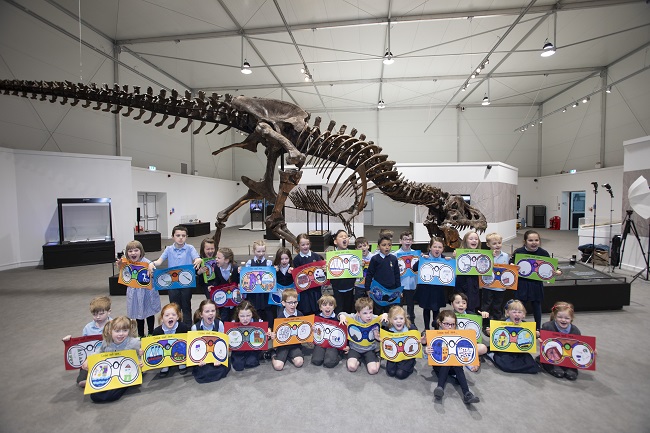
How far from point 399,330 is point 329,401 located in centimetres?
103

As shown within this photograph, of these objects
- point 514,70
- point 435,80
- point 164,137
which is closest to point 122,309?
point 164,137

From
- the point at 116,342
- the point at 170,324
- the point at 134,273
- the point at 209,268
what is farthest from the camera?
the point at 209,268

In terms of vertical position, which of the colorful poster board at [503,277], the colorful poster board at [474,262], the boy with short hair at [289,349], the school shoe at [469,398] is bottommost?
the school shoe at [469,398]

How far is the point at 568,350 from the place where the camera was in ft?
11.2

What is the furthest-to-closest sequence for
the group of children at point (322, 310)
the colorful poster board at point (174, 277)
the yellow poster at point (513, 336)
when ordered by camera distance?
the colorful poster board at point (174, 277)
the yellow poster at point (513, 336)
the group of children at point (322, 310)

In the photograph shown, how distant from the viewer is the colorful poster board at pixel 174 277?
4086 mm

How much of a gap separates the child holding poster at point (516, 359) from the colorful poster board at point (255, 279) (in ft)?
9.46

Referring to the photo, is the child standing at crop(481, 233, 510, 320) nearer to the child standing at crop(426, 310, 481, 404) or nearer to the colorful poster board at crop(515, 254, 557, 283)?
the colorful poster board at crop(515, 254, 557, 283)

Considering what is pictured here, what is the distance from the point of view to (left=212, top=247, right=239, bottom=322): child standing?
428 cm

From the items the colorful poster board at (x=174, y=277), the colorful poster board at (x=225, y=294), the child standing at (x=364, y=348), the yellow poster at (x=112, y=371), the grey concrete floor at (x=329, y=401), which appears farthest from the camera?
the colorful poster board at (x=225, y=294)

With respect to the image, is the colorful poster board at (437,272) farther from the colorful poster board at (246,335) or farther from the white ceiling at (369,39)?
the white ceiling at (369,39)

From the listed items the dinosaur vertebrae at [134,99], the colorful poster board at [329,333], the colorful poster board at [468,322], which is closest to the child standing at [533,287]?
the colorful poster board at [468,322]

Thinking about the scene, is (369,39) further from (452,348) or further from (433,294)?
(452,348)

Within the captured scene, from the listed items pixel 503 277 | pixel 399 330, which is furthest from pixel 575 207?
pixel 399 330
